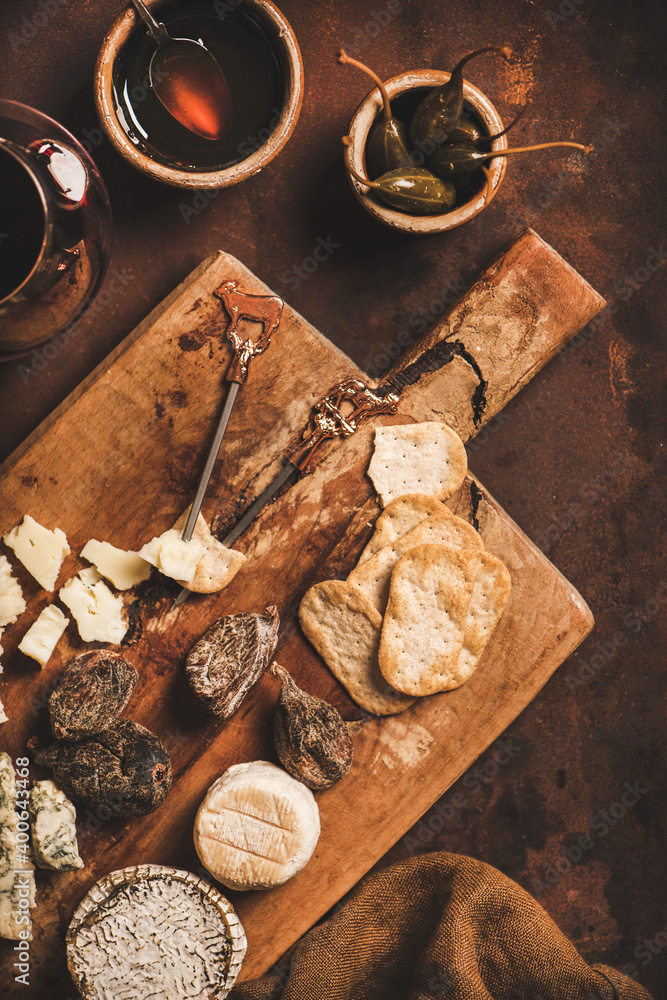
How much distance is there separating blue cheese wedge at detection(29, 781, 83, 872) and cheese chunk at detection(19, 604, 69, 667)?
1.08 ft

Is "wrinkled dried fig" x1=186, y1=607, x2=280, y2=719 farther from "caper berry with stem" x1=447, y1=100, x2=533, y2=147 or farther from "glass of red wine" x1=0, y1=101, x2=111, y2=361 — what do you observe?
"caper berry with stem" x1=447, y1=100, x2=533, y2=147

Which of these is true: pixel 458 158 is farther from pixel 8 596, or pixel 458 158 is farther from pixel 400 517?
pixel 8 596

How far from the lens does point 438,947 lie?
63.6 inches

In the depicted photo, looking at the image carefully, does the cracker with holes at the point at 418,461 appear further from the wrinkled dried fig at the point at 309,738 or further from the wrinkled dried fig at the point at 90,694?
the wrinkled dried fig at the point at 90,694

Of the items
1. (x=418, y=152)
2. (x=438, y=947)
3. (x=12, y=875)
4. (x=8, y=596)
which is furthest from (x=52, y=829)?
(x=418, y=152)

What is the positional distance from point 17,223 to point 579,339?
153cm

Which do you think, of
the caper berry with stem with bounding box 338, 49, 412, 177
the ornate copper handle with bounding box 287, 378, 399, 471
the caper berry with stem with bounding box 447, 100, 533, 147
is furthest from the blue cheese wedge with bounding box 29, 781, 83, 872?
the caper berry with stem with bounding box 447, 100, 533, 147

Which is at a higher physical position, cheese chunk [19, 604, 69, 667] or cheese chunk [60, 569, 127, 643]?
cheese chunk [60, 569, 127, 643]

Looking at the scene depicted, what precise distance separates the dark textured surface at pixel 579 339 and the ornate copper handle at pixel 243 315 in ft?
0.65

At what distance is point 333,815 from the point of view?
1684 mm

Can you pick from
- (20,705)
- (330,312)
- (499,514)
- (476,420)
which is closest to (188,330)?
(330,312)

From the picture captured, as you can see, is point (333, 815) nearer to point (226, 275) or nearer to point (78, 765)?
point (78, 765)

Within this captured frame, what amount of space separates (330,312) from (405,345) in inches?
9.6

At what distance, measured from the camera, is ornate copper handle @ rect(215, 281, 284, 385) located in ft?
5.41
